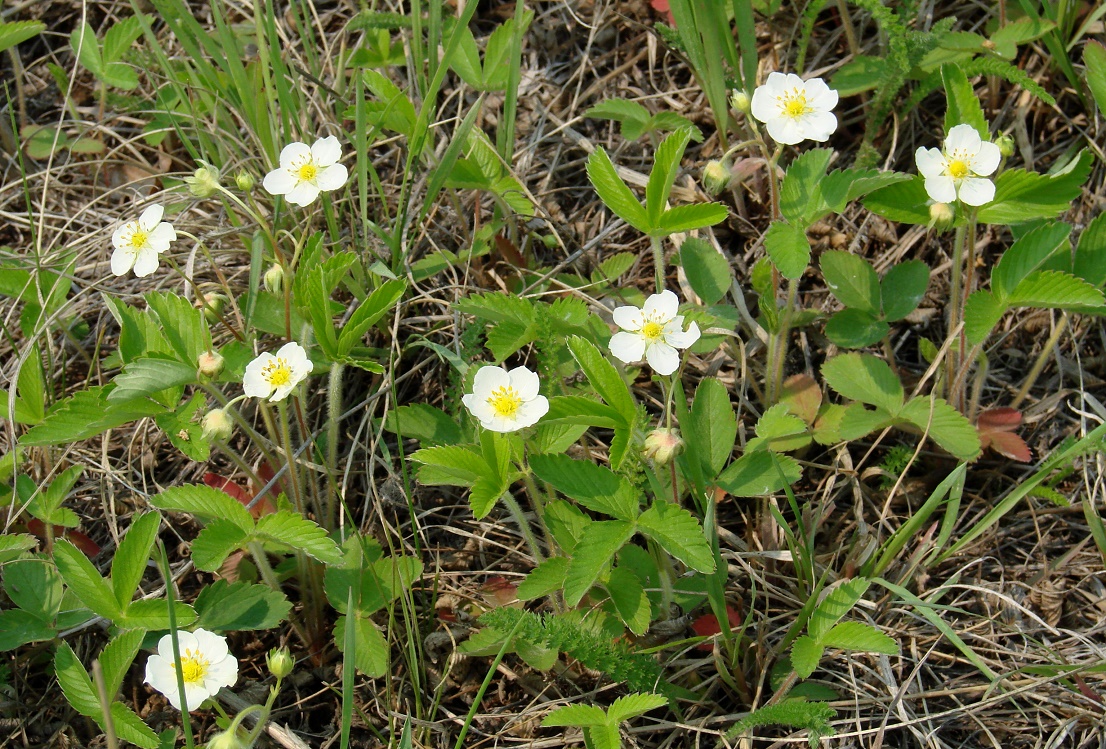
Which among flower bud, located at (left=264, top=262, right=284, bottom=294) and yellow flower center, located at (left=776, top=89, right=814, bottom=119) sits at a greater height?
yellow flower center, located at (left=776, top=89, right=814, bottom=119)

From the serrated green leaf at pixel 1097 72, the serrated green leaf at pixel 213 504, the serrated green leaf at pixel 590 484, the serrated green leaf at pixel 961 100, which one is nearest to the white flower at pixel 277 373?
the serrated green leaf at pixel 213 504

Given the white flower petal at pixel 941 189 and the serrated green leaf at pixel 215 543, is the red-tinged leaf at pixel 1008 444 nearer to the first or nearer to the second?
the white flower petal at pixel 941 189

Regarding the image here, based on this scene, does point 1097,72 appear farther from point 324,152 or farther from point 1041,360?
point 324,152

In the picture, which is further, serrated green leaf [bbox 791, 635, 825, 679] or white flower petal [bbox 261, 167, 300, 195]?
white flower petal [bbox 261, 167, 300, 195]

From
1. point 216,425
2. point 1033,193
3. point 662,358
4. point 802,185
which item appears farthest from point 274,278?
point 1033,193

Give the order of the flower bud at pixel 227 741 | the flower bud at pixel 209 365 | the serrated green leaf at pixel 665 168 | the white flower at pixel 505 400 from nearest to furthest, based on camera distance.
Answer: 1. the flower bud at pixel 227 741
2. the white flower at pixel 505 400
3. the flower bud at pixel 209 365
4. the serrated green leaf at pixel 665 168

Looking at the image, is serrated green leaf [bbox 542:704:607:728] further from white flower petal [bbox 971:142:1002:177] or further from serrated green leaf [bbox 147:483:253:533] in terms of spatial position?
white flower petal [bbox 971:142:1002:177]

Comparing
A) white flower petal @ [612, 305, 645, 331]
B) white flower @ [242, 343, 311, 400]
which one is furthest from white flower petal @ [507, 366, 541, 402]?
white flower @ [242, 343, 311, 400]

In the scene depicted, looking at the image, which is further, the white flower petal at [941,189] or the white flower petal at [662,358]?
the white flower petal at [941,189]
